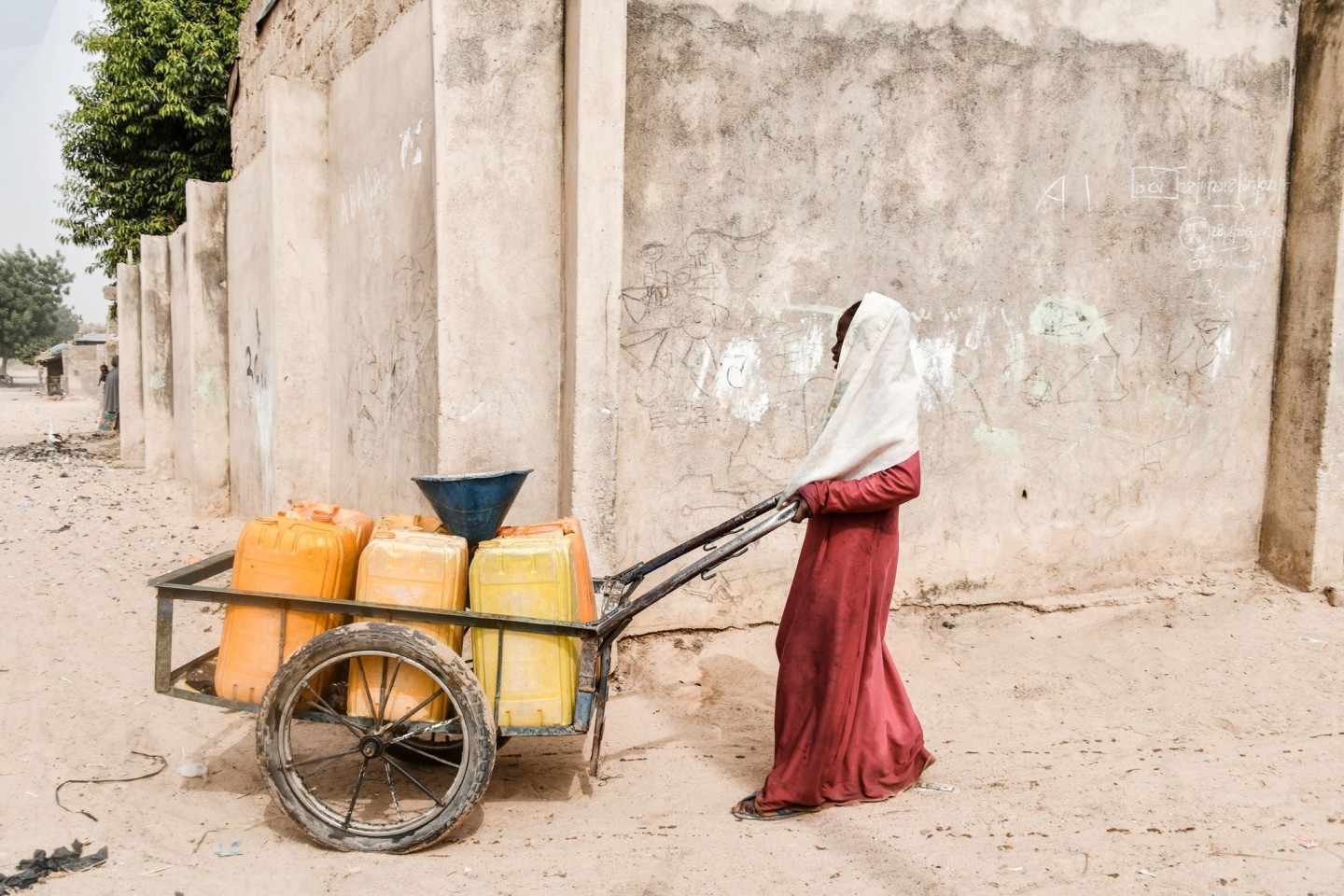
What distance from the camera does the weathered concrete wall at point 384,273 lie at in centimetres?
495

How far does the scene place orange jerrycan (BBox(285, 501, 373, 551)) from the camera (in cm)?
331

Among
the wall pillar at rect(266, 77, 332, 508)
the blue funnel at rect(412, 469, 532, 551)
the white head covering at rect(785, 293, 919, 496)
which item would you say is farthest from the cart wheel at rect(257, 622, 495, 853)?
the wall pillar at rect(266, 77, 332, 508)

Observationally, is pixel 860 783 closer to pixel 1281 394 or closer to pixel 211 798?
pixel 211 798

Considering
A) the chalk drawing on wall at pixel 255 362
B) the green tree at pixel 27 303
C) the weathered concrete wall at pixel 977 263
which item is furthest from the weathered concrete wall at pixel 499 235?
the green tree at pixel 27 303

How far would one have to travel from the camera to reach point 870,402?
3137mm

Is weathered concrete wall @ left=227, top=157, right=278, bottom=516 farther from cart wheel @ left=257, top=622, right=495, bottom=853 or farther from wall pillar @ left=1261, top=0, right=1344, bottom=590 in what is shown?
wall pillar @ left=1261, top=0, right=1344, bottom=590

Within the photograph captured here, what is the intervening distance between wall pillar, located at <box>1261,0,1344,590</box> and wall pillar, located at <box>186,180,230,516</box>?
8946 millimetres

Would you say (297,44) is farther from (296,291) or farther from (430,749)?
(430,749)

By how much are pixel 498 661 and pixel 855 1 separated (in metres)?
3.94

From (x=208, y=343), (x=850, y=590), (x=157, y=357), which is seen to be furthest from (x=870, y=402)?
(x=157, y=357)

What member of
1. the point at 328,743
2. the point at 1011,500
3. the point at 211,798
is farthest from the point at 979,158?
the point at 211,798

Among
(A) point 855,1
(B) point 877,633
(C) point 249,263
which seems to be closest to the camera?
(B) point 877,633

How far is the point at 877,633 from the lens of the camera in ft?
11.0

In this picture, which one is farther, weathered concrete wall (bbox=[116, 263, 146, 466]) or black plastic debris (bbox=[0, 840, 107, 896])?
weathered concrete wall (bbox=[116, 263, 146, 466])
